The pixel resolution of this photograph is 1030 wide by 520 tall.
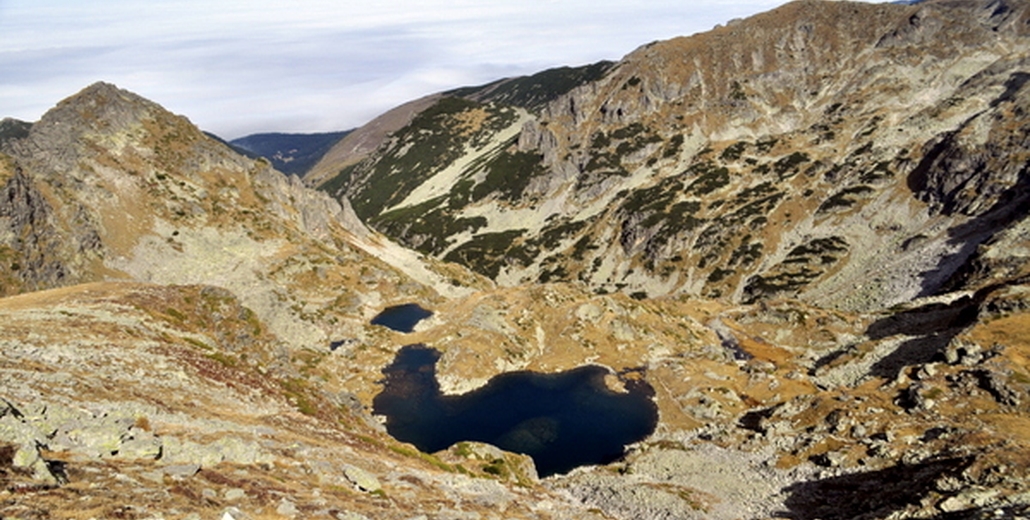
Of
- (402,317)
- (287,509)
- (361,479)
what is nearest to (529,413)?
(402,317)

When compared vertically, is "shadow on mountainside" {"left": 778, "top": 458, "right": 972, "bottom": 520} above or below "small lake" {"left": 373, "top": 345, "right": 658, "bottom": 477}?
above

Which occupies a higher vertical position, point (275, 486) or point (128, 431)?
point (128, 431)

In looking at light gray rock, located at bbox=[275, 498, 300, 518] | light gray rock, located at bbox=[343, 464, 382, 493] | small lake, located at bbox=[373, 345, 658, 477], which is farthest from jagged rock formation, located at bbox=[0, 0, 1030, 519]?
small lake, located at bbox=[373, 345, 658, 477]

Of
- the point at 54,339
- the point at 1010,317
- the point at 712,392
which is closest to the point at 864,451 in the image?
the point at 712,392

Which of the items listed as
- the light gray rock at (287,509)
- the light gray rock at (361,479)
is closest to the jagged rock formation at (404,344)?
the light gray rock at (287,509)

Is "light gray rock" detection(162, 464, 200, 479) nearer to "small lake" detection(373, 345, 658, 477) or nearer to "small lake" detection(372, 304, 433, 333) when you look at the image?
"small lake" detection(373, 345, 658, 477)

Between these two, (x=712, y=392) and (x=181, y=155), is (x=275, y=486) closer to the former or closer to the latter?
(x=712, y=392)

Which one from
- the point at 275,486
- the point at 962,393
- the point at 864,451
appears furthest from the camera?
the point at 962,393
